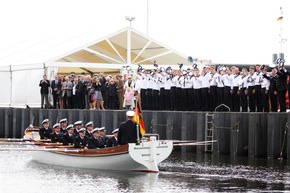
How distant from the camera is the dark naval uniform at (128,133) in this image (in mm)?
33938

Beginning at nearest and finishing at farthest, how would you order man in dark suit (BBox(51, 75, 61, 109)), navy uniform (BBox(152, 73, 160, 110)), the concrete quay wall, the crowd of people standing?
the concrete quay wall
the crowd of people standing
navy uniform (BBox(152, 73, 160, 110))
man in dark suit (BBox(51, 75, 61, 109))

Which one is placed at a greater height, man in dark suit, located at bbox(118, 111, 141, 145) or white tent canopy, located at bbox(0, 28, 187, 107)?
white tent canopy, located at bbox(0, 28, 187, 107)

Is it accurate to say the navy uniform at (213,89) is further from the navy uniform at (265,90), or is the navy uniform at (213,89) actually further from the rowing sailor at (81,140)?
the rowing sailor at (81,140)

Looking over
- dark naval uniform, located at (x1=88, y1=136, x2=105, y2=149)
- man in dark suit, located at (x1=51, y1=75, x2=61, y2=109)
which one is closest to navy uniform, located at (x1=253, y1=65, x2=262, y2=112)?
dark naval uniform, located at (x1=88, y1=136, x2=105, y2=149)

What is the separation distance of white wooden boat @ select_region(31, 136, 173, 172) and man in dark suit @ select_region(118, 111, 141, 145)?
0.45 meters

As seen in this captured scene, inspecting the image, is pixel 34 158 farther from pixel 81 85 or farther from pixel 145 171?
pixel 81 85

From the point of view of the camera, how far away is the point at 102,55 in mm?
56469

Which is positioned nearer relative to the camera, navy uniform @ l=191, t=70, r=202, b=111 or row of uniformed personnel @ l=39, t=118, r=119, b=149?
row of uniformed personnel @ l=39, t=118, r=119, b=149

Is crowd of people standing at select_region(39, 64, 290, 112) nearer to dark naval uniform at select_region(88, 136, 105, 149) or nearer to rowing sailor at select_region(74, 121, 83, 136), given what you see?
rowing sailor at select_region(74, 121, 83, 136)

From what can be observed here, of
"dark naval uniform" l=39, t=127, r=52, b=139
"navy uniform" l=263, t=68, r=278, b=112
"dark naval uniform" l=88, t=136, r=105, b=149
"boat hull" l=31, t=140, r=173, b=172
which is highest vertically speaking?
"navy uniform" l=263, t=68, r=278, b=112

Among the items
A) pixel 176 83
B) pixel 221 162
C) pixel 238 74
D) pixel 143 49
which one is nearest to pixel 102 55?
pixel 143 49

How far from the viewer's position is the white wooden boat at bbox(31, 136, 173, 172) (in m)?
33.8

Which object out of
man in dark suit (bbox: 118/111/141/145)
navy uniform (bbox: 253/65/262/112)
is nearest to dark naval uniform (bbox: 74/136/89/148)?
man in dark suit (bbox: 118/111/141/145)

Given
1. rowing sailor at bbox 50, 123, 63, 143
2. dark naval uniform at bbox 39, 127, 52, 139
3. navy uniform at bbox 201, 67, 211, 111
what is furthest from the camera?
navy uniform at bbox 201, 67, 211, 111
